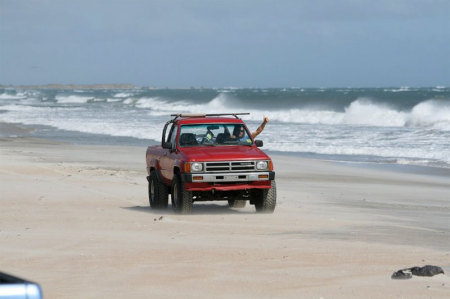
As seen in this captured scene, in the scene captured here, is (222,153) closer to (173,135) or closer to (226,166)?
(226,166)

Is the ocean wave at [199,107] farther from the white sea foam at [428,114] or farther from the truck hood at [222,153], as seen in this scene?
the truck hood at [222,153]

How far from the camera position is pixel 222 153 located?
1239 centimetres

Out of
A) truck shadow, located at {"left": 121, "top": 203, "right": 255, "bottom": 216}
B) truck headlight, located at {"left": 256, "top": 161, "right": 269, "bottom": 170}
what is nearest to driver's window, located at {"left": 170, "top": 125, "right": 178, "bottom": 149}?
truck shadow, located at {"left": 121, "top": 203, "right": 255, "bottom": 216}

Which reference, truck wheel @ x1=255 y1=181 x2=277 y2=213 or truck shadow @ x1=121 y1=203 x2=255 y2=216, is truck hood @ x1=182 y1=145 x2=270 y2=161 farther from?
truck shadow @ x1=121 y1=203 x2=255 y2=216

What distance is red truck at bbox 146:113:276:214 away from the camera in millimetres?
12211

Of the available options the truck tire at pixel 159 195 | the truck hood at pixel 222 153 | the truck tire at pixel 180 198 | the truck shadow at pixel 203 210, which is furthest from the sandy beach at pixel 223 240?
the truck hood at pixel 222 153

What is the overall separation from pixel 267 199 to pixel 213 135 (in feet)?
4.48

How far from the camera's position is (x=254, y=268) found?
7852 mm

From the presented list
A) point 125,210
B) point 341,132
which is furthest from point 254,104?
point 125,210

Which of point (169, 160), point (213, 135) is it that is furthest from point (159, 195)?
point (213, 135)

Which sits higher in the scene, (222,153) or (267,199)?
(222,153)

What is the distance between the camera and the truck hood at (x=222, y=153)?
483 inches

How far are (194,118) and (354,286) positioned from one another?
6.94 meters

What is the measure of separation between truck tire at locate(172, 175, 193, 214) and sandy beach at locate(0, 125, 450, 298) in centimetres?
19
